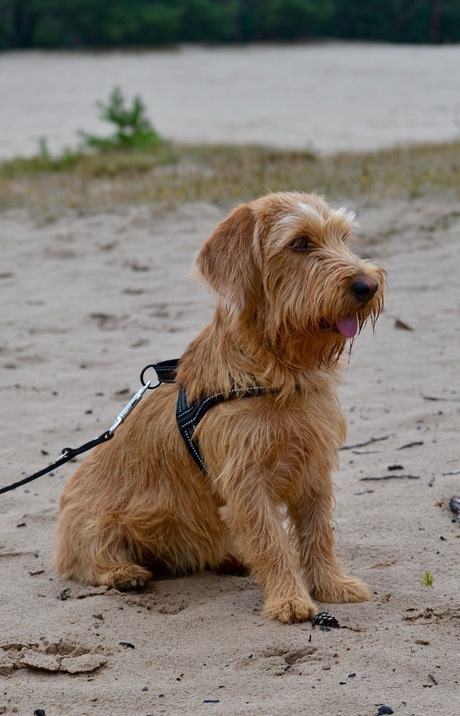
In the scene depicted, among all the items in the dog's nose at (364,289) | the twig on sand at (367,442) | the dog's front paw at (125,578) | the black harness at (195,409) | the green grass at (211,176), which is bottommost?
the dog's front paw at (125,578)

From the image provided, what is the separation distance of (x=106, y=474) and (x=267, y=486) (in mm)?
885

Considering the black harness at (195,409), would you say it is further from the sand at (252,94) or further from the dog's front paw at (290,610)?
the sand at (252,94)

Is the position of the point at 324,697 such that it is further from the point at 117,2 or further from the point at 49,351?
the point at 117,2

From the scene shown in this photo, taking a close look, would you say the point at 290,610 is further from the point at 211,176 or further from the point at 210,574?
the point at 211,176

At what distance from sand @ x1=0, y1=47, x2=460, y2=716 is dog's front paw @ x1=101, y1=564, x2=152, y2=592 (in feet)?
0.21

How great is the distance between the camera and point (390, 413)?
20.7 feet

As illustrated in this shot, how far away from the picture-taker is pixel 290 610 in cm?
388

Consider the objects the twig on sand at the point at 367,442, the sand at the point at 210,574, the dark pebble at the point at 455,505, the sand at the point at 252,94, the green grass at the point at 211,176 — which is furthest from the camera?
the sand at the point at 252,94

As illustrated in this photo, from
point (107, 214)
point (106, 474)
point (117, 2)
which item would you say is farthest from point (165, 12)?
point (106, 474)

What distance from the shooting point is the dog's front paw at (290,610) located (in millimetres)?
3871

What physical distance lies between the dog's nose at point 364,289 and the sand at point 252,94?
13583 mm

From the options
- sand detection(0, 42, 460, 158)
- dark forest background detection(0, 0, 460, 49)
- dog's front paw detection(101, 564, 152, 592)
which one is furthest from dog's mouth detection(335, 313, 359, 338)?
dark forest background detection(0, 0, 460, 49)

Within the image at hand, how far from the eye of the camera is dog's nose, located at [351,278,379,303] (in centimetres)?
381

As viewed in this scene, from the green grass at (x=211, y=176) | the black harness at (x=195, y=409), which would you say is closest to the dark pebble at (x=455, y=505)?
the black harness at (x=195, y=409)
